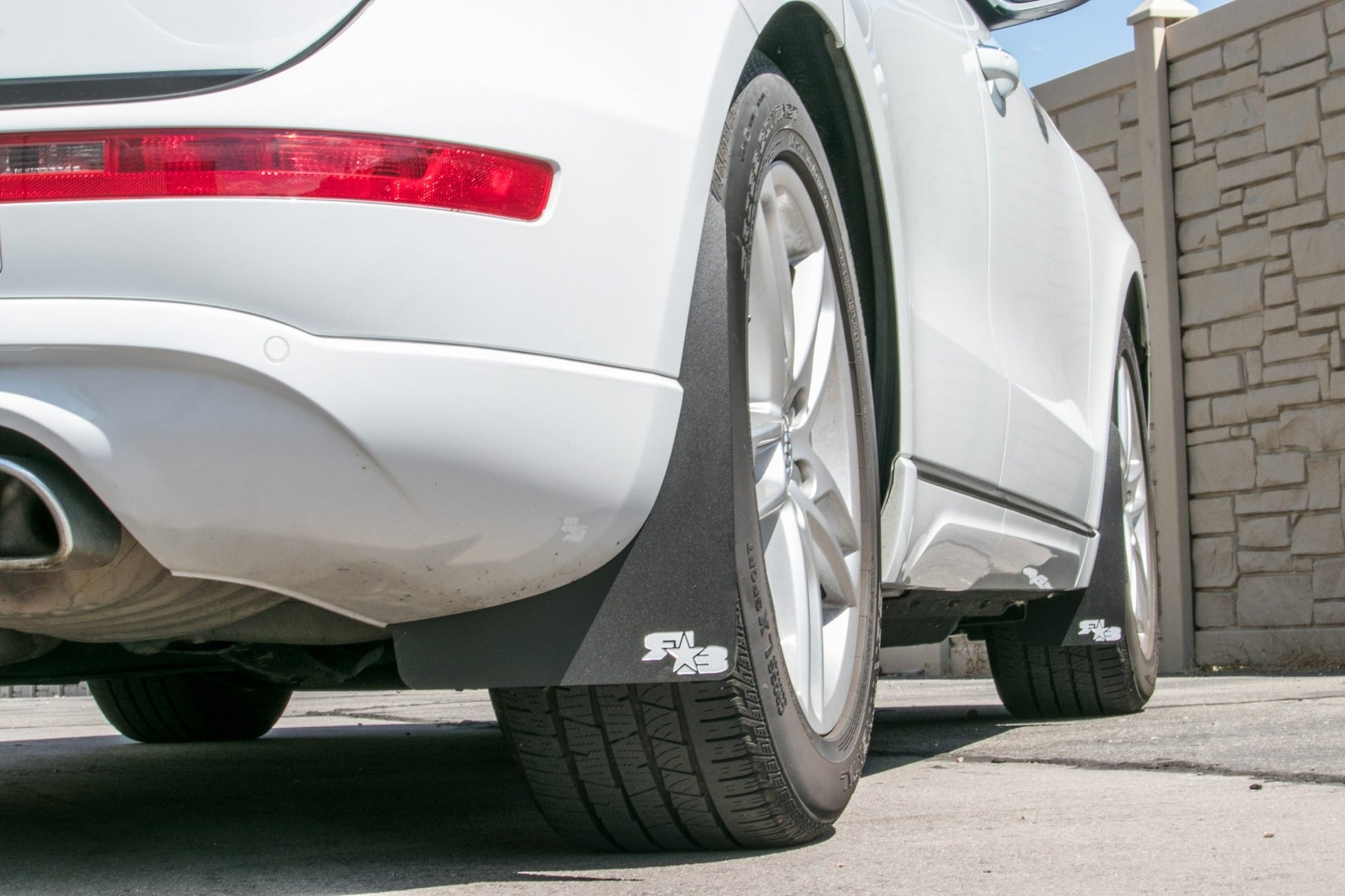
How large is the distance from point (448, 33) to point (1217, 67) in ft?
20.4

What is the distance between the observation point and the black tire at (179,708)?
3797 millimetres

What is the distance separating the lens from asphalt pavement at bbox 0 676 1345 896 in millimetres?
1602

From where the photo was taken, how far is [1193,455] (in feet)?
22.5

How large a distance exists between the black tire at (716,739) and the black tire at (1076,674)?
6.88ft

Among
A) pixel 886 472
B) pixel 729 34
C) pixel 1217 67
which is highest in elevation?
pixel 1217 67

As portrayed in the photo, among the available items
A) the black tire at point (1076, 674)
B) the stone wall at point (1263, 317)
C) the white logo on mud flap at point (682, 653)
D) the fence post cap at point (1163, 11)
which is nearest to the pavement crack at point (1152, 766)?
the black tire at point (1076, 674)

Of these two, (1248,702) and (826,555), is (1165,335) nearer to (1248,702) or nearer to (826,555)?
(1248,702)

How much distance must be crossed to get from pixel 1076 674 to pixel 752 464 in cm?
243

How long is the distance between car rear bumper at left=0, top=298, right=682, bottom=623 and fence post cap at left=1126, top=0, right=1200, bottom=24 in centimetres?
627

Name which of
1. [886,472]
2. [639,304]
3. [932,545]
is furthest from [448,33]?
[932,545]

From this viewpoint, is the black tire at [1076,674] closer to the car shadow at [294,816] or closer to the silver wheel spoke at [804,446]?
the car shadow at [294,816]

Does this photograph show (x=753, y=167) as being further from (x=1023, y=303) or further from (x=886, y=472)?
(x=1023, y=303)

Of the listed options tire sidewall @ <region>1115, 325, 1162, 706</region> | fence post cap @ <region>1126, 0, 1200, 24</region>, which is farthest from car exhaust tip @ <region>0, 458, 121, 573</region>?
fence post cap @ <region>1126, 0, 1200, 24</region>


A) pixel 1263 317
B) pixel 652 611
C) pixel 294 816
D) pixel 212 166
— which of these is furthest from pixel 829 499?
pixel 1263 317
